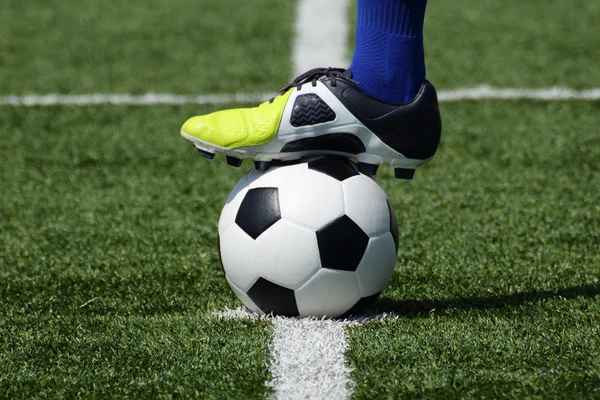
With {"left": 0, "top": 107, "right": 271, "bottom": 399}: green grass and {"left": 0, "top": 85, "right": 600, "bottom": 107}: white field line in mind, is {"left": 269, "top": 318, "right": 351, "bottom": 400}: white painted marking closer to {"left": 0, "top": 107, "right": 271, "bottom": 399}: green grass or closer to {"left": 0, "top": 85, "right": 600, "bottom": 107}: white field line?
{"left": 0, "top": 107, "right": 271, "bottom": 399}: green grass

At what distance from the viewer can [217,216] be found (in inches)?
167

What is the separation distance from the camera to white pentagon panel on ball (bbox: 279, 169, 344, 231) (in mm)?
2820

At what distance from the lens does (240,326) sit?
2885 mm

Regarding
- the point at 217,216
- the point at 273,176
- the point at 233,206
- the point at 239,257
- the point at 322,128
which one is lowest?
the point at 217,216

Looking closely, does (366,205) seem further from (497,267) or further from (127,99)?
(127,99)

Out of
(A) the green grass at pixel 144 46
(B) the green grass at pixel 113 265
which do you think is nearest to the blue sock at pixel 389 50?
(B) the green grass at pixel 113 265

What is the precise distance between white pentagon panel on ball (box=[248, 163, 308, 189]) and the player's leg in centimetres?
4

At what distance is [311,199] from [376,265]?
30 cm

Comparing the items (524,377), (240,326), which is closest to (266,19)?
(240,326)

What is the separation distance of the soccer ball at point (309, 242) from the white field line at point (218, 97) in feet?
9.68

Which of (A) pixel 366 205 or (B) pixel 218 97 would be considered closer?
(A) pixel 366 205

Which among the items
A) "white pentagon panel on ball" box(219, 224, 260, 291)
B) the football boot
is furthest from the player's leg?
"white pentagon panel on ball" box(219, 224, 260, 291)

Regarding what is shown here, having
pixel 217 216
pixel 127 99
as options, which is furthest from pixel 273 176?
pixel 127 99

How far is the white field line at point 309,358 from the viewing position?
2471 millimetres
